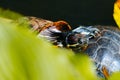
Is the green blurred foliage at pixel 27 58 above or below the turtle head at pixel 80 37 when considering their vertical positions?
above

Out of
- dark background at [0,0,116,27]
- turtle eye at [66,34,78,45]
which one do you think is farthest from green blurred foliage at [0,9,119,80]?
dark background at [0,0,116,27]

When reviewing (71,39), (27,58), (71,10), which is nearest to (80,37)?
(71,39)

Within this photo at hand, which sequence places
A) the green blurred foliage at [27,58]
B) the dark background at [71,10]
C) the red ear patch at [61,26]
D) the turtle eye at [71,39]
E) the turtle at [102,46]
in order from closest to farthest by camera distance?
the green blurred foliage at [27,58]
the turtle at [102,46]
the turtle eye at [71,39]
the red ear patch at [61,26]
the dark background at [71,10]

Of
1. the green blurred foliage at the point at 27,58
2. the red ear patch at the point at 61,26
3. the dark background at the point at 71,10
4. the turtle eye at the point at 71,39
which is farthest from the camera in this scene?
the dark background at the point at 71,10

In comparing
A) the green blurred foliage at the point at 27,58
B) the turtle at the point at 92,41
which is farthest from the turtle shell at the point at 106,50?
the green blurred foliage at the point at 27,58

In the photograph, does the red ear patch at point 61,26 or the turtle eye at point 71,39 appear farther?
the red ear patch at point 61,26

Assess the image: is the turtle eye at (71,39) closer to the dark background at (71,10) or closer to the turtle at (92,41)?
the turtle at (92,41)
